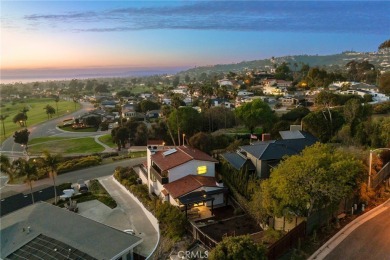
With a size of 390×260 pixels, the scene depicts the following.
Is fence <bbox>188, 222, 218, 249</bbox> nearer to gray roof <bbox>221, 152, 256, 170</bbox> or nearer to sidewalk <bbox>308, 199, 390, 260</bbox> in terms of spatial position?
sidewalk <bbox>308, 199, 390, 260</bbox>

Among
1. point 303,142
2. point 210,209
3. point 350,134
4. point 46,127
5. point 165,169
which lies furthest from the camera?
point 46,127

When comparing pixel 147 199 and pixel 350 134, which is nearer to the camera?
pixel 147 199

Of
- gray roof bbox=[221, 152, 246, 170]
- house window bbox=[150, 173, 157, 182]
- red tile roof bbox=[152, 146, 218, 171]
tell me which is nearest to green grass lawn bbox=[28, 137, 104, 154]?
house window bbox=[150, 173, 157, 182]

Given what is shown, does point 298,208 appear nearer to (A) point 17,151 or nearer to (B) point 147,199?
(B) point 147,199

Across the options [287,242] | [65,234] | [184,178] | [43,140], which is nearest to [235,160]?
[184,178]

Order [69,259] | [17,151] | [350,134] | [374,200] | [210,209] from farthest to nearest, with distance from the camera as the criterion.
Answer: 1. [17,151]
2. [350,134]
3. [210,209]
4. [374,200]
5. [69,259]

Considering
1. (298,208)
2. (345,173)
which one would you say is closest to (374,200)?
(345,173)

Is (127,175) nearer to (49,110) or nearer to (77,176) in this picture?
(77,176)
